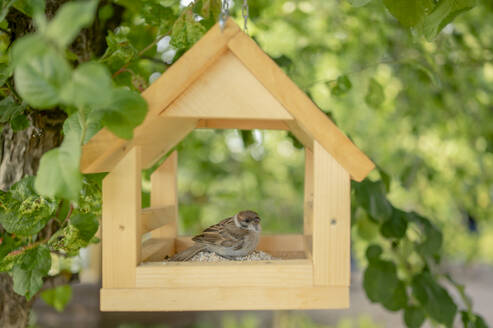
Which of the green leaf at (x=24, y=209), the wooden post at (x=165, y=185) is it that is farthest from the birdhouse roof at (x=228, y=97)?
the wooden post at (x=165, y=185)

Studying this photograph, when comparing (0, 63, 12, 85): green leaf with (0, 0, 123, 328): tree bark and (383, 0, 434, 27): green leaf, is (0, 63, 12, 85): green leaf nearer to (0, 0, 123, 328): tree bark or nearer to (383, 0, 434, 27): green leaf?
(0, 0, 123, 328): tree bark

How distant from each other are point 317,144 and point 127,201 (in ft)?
1.99

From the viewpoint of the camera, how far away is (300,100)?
59.3 inches

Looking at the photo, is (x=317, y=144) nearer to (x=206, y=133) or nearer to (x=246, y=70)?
(x=246, y=70)

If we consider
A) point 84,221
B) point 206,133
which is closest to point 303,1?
point 206,133

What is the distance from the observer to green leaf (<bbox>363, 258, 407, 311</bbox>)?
2.27 metres

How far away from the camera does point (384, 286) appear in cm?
228

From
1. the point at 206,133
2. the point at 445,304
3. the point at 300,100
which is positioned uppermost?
the point at 206,133

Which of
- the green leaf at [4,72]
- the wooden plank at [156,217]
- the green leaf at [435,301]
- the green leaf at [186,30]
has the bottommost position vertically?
the green leaf at [435,301]

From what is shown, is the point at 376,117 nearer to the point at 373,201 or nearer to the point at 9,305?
the point at 373,201

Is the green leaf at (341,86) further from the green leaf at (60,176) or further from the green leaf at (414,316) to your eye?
the green leaf at (60,176)

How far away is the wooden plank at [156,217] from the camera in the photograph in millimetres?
1881

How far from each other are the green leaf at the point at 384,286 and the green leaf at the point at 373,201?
26 cm

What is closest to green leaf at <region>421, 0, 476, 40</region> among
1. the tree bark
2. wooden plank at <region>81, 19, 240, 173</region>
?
wooden plank at <region>81, 19, 240, 173</region>
